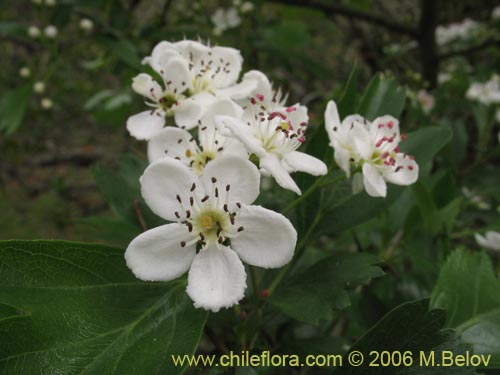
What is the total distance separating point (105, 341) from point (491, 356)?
2.20ft

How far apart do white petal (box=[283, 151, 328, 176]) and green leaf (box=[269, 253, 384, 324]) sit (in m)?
0.17

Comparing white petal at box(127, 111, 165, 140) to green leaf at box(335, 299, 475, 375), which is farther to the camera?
white petal at box(127, 111, 165, 140)

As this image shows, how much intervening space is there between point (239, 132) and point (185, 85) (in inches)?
9.8

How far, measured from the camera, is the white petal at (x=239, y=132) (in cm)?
83

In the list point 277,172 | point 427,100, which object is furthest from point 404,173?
point 427,100

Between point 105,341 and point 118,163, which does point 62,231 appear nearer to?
point 118,163

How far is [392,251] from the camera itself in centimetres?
151

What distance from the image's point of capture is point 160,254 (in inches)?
31.7

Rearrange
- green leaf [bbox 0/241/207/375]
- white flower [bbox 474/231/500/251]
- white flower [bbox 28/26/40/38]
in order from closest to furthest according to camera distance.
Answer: green leaf [bbox 0/241/207/375] < white flower [bbox 474/231/500/251] < white flower [bbox 28/26/40/38]

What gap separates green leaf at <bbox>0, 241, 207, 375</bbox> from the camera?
2.36 ft

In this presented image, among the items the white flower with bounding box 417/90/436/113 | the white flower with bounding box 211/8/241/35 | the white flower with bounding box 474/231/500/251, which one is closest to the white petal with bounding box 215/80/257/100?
the white flower with bounding box 474/231/500/251

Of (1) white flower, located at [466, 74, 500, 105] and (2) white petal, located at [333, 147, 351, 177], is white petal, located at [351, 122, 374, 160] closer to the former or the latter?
(2) white petal, located at [333, 147, 351, 177]

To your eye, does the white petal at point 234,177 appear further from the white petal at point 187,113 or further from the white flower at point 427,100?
the white flower at point 427,100

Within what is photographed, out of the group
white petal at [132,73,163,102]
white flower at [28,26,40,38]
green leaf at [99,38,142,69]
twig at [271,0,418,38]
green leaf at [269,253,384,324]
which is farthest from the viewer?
twig at [271,0,418,38]
